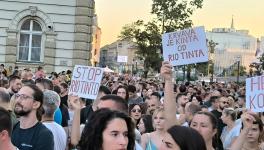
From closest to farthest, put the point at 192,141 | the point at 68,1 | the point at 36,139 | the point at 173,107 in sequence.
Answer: the point at 192,141, the point at 36,139, the point at 173,107, the point at 68,1

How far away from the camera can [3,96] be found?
755 cm

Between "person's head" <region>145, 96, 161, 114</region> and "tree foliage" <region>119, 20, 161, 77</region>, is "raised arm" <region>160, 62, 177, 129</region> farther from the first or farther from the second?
"tree foliage" <region>119, 20, 161, 77</region>

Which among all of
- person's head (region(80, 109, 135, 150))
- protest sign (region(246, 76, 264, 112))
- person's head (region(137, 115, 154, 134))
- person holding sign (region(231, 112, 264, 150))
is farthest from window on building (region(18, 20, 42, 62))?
person's head (region(80, 109, 135, 150))

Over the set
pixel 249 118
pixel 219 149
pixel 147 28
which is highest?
pixel 147 28

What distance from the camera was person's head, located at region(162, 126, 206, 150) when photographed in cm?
475

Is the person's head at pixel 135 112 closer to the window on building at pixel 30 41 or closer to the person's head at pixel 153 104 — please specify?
the person's head at pixel 153 104

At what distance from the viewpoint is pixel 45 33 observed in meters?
30.1

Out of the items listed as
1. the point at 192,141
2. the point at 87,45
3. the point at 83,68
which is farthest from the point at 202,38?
the point at 87,45

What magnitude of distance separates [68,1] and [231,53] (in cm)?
13975

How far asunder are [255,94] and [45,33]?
2339 centimetres

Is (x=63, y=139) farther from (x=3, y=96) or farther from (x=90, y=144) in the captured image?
(x=90, y=144)

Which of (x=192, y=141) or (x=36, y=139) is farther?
(x=36, y=139)

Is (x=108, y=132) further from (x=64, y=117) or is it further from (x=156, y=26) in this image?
(x=156, y=26)

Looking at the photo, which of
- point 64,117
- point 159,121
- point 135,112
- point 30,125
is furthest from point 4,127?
point 135,112
